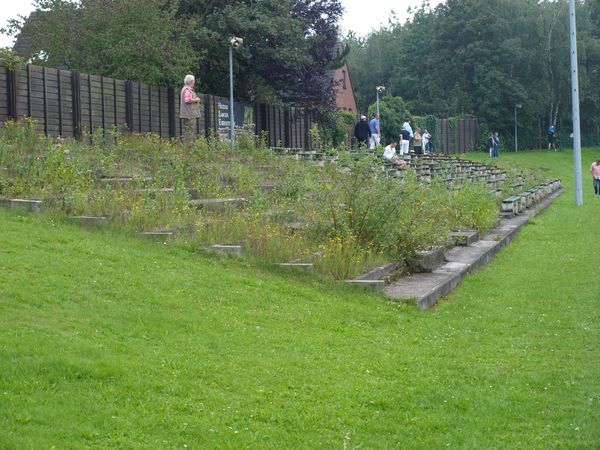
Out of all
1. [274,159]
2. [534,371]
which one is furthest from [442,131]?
[534,371]

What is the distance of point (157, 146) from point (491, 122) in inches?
2382

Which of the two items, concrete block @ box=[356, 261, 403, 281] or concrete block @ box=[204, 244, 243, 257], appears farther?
concrete block @ box=[356, 261, 403, 281]

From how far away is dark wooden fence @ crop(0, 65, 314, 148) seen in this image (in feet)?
76.7

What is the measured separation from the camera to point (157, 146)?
861 inches

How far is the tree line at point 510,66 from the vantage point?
255 feet

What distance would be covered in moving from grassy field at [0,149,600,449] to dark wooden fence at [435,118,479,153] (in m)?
57.0

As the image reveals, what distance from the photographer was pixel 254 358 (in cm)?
852

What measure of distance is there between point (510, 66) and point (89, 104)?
57534 mm

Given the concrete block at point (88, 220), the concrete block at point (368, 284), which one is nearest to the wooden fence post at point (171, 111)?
the concrete block at point (88, 220)

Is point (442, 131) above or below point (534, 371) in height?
above

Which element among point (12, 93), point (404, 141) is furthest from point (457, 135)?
point (12, 93)

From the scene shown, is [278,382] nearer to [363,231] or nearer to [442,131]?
[363,231]

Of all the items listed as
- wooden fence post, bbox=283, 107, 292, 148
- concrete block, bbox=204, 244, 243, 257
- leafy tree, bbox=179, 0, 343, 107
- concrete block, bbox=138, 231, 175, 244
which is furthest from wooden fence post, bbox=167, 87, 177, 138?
concrete block, bbox=204, 244, 243, 257

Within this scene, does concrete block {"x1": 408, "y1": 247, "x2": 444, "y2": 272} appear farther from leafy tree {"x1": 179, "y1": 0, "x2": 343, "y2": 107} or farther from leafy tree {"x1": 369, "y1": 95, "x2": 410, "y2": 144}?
leafy tree {"x1": 369, "y1": 95, "x2": 410, "y2": 144}
